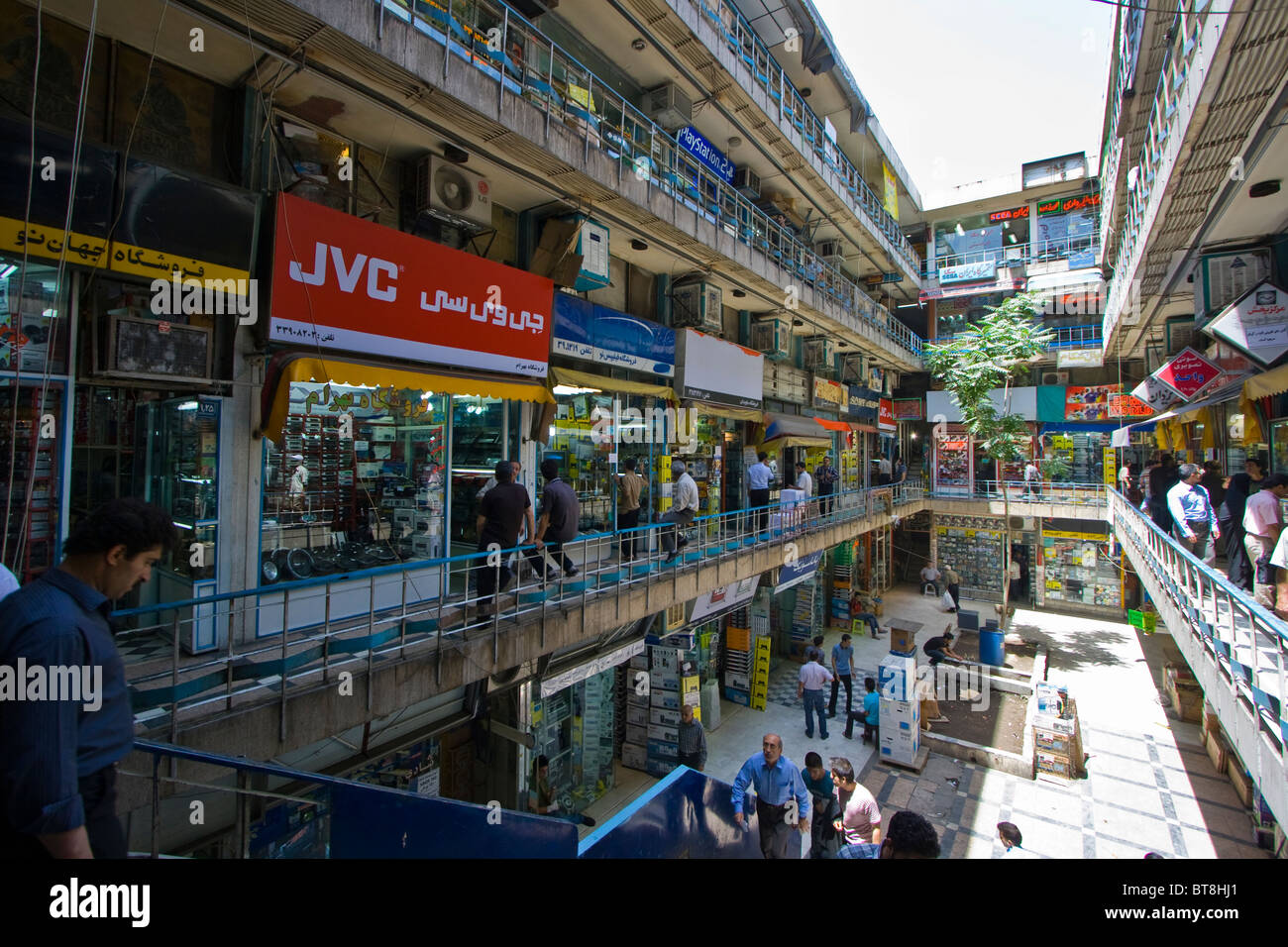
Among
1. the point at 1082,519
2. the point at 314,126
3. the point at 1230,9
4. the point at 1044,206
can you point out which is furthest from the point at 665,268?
the point at 1044,206

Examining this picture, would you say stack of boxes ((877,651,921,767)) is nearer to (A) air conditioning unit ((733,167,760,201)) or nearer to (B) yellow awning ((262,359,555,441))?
(B) yellow awning ((262,359,555,441))

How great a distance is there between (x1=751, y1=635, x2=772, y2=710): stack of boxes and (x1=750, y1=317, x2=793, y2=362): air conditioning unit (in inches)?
301

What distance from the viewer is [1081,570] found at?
23375 millimetres

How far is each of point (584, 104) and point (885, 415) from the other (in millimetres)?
20225

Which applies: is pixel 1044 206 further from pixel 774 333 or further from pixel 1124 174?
pixel 774 333

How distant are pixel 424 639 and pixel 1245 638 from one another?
8.28 metres

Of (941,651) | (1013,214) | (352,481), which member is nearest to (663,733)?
(352,481)

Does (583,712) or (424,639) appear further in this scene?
(583,712)

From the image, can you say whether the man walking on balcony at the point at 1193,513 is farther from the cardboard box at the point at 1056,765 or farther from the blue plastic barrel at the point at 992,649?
the blue plastic barrel at the point at 992,649

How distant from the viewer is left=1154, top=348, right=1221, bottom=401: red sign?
1017 cm

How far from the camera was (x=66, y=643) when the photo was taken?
5.83ft

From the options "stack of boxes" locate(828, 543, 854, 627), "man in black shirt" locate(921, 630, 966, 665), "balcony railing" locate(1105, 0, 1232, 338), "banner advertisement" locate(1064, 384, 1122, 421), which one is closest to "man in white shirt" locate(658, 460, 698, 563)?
"balcony railing" locate(1105, 0, 1232, 338)
